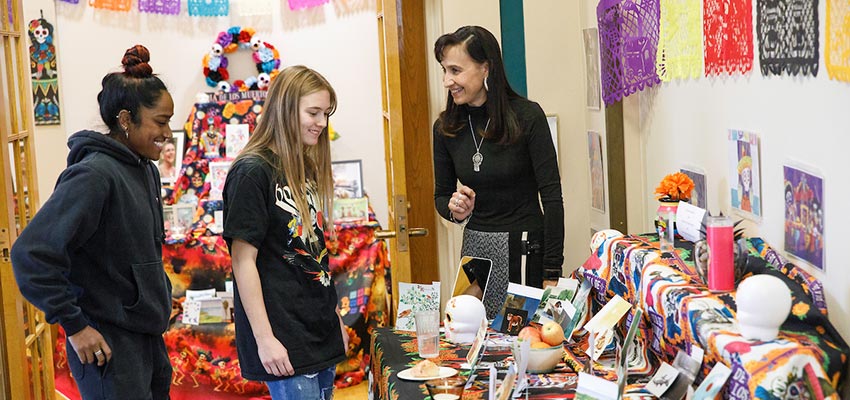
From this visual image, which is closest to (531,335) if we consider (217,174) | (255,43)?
(217,174)

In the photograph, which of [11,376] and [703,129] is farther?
[11,376]

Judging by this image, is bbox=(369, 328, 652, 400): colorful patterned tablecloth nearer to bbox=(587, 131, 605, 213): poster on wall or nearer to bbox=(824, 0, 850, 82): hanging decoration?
bbox=(824, 0, 850, 82): hanging decoration

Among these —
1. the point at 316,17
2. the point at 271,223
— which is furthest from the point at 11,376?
the point at 316,17

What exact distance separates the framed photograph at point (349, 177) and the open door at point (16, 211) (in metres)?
2.37

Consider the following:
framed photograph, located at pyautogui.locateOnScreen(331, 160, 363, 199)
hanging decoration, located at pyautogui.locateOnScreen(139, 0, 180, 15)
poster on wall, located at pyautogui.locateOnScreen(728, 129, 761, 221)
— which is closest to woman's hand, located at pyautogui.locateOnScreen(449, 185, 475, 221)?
poster on wall, located at pyautogui.locateOnScreen(728, 129, 761, 221)

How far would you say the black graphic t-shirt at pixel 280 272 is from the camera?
7.36ft

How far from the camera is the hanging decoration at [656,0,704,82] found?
2521 mm

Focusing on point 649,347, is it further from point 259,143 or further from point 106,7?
point 106,7

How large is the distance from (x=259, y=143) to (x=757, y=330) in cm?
130

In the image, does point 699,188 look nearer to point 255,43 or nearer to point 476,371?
point 476,371

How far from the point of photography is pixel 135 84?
2.35m

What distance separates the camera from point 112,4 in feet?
19.2

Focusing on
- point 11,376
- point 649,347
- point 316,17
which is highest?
point 316,17

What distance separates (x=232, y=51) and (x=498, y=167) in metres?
3.56
